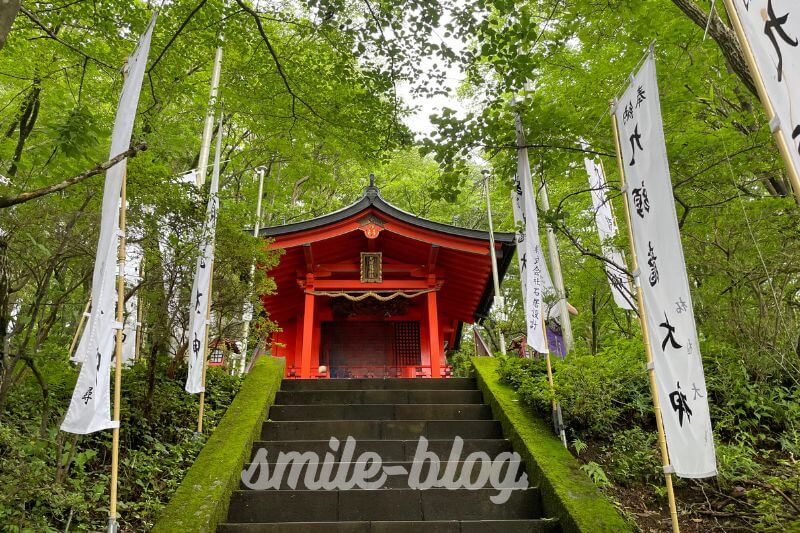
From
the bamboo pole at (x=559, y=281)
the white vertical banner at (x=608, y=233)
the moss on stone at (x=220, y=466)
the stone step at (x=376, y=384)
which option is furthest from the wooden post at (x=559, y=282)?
the moss on stone at (x=220, y=466)

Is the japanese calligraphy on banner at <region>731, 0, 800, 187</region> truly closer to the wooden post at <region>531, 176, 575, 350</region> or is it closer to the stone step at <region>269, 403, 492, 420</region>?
the stone step at <region>269, 403, 492, 420</region>

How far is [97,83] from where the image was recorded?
740cm

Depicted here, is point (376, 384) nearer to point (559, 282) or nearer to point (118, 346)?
point (559, 282)

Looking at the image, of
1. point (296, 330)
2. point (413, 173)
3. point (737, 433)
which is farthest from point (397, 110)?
point (413, 173)

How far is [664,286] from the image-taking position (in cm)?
343

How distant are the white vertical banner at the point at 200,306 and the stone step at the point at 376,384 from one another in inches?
79.4

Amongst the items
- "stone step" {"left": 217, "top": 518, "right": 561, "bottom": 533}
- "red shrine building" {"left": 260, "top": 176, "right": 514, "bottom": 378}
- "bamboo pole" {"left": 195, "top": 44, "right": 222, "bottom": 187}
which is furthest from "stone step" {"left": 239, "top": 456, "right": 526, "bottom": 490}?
"bamboo pole" {"left": 195, "top": 44, "right": 222, "bottom": 187}

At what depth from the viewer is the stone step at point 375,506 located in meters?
4.57

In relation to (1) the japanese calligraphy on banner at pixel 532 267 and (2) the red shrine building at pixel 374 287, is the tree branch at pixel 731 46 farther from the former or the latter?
(2) the red shrine building at pixel 374 287

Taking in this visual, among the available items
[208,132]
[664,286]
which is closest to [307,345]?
[208,132]

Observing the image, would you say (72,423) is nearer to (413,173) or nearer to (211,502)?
(211,502)

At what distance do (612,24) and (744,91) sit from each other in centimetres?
196

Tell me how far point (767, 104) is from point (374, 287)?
9.28m

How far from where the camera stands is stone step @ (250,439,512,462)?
5.52 meters
